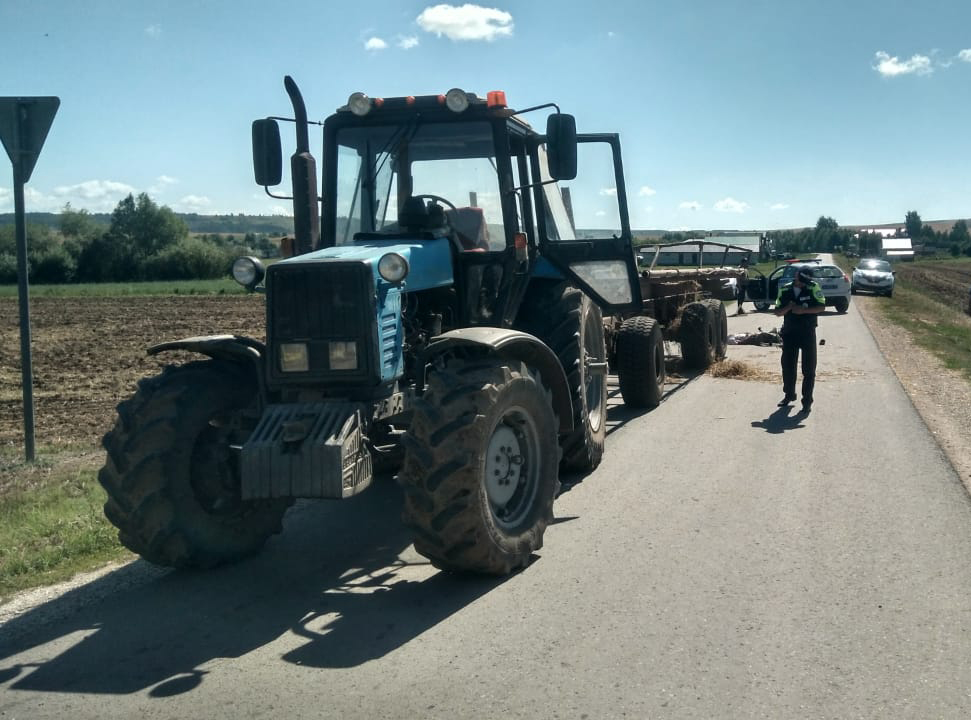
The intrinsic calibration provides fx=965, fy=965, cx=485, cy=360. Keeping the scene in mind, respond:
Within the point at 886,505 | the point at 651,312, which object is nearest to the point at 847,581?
the point at 886,505

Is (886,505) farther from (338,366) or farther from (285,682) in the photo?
(285,682)

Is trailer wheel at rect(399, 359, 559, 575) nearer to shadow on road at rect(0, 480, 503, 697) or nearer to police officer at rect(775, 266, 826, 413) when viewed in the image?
shadow on road at rect(0, 480, 503, 697)

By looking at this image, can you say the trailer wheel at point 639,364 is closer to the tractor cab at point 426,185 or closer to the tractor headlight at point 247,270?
the tractor cab at point 426,185

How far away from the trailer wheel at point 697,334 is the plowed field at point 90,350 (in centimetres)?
773

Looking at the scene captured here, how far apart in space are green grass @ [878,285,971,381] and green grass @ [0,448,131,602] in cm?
1140

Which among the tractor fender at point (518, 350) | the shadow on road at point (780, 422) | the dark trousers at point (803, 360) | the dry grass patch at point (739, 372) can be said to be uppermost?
the tractor fender at point (518, 350)

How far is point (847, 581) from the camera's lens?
525 cm

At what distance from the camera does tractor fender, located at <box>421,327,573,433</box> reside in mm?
5430

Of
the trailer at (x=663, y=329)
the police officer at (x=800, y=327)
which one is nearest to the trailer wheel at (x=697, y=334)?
the trailer at (x=663, y=329)

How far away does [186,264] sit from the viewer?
67.1 meters

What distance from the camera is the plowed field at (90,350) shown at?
37.2 ft

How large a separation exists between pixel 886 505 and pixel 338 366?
3990 mm

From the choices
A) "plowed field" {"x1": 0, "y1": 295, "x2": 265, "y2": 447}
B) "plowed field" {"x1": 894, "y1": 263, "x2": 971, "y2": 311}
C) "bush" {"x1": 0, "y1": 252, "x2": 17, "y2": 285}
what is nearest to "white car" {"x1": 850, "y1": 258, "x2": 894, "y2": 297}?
"plowed field" {"x1": 894, "y1": 263, "x2": 971, "y2": 311}

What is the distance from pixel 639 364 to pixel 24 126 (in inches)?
257
